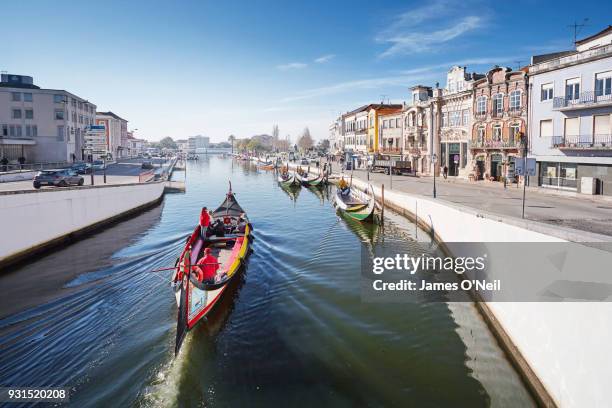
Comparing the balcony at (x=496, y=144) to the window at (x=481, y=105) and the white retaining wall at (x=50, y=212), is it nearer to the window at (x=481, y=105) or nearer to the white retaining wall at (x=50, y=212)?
the window at (x=481, y=105)

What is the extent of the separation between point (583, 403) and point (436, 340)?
5.14 m

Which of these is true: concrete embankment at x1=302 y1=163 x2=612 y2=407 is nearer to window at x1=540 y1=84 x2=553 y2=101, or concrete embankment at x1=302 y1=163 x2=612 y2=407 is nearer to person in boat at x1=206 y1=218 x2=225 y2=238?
person in boat at x1=206 y1=218 x2=225 y2=238

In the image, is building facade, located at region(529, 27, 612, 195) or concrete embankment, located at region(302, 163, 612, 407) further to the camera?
building facade, located at region(529, 27, 612, 195)

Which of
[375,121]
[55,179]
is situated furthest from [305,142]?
[55,179]

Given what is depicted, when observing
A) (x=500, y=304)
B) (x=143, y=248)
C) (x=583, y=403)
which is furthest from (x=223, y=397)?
(x=143, y=248)

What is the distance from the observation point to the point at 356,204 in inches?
1347

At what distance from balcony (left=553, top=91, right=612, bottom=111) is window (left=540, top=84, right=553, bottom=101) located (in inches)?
66.6

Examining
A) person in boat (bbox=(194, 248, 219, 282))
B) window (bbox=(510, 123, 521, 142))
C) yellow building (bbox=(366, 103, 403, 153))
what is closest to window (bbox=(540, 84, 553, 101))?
window (bbox=(510, 123, 521, 142))

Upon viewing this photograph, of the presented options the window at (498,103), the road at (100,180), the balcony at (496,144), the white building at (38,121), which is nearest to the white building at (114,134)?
the white building at (38,121)

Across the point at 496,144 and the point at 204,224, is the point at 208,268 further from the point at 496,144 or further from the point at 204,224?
the point at 496,144

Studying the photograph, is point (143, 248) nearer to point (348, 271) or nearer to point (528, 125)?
point (348, 271)

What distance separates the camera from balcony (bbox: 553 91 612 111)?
97.3ft

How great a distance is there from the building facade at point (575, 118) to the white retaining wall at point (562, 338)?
76.3 feet

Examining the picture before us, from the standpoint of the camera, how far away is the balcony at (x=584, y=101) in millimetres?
29672
